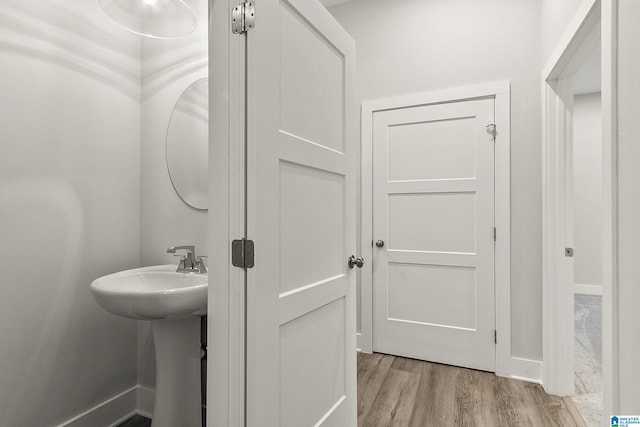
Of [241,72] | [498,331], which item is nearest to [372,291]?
[498,331]

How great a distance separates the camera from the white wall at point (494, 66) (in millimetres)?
2320

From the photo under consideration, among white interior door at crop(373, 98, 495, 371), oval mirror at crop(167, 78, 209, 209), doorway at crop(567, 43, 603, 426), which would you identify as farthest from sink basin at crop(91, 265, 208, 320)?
doorway at crop(567, 43, 603, 426)

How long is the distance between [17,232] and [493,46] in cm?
283

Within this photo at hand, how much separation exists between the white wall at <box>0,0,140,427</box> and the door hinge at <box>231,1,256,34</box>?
101cm

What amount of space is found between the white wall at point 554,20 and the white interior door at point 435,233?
1.40 ft

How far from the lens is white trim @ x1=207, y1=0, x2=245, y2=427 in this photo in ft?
3.66

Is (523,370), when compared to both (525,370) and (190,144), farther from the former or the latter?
(190,144)

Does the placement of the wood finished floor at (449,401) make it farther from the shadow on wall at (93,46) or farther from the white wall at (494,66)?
the shadow on wall at (93,46)

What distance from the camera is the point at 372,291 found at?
280cm

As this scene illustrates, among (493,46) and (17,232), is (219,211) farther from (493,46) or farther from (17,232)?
(493,46)

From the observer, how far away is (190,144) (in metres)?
1.87

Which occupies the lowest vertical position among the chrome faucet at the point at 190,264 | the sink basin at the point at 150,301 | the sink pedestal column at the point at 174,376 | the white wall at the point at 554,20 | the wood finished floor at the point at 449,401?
the wood finished floor at the point at 449,401

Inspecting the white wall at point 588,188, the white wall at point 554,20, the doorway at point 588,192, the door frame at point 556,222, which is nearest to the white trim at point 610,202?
the white wall at point 554,20

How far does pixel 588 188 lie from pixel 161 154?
513 cm
